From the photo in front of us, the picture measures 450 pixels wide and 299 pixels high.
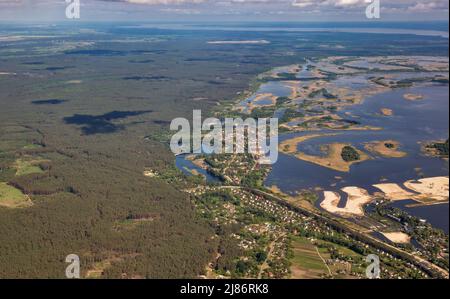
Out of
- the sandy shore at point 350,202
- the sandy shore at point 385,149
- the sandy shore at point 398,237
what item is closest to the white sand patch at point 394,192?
the sandy shore at point 350,202

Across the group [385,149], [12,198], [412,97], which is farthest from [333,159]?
[412,97]

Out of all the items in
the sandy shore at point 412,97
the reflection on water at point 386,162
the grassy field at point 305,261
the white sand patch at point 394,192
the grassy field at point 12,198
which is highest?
the sandy shore at point 412,97

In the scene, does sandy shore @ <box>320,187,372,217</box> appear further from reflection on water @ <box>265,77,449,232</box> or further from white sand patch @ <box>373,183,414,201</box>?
white sand patch @ <box>373,183,414,201</box>

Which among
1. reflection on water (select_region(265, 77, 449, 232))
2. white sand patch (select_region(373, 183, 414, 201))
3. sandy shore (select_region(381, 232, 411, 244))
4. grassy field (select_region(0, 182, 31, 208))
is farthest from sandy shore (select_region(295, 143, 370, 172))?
grassy field (select_region(0, 182, 31, 208))

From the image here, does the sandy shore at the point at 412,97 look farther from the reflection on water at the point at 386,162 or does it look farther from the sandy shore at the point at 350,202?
the sandy shore at the point at 350,202

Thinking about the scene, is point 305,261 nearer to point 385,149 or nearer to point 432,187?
point 432,187
